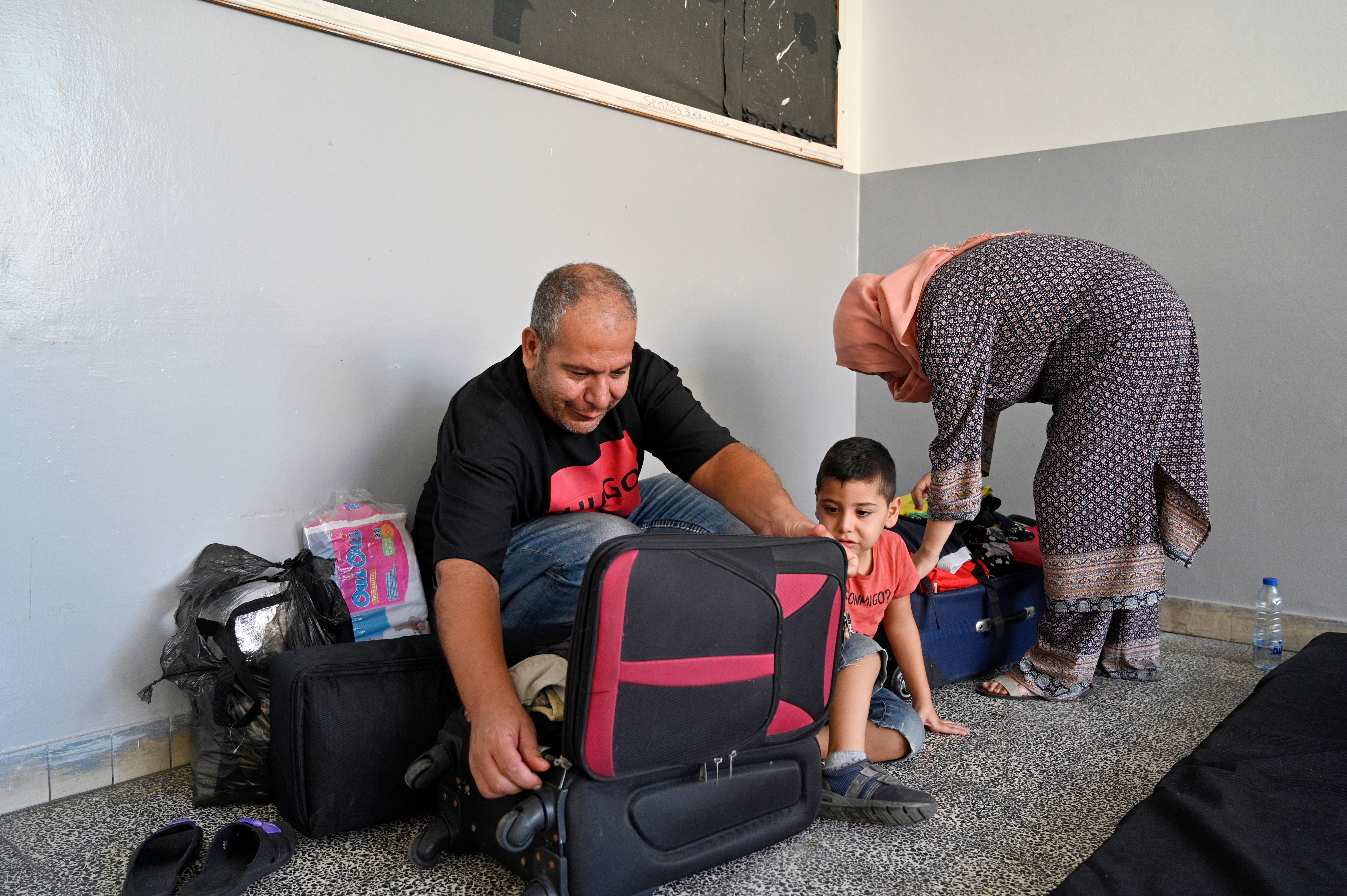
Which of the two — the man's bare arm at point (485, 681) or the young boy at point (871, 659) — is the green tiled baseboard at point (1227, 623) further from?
the man's bare arm at point (485, 681)

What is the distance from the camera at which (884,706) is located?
1856mm

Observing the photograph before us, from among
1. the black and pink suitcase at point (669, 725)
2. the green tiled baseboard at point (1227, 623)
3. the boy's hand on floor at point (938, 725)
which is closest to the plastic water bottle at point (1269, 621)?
the green tiled baseboard at point (1227, 623)

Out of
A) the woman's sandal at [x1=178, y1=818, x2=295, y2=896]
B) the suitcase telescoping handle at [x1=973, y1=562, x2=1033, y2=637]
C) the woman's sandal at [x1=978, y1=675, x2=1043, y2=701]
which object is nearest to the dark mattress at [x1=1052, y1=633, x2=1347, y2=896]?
the woman's sandal at [x1=978, y1=675, x2=1043, y2=701]

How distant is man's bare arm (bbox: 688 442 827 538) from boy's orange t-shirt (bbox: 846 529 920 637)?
0.26 m

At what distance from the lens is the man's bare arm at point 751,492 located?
1635 mm

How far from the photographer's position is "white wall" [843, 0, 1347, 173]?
2.60 meters

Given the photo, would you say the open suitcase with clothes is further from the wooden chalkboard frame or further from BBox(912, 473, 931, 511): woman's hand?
the wooden chalkboard frame

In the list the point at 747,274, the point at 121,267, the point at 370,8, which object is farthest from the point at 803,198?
the point at 121,267

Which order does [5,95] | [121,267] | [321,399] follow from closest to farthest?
[5,95], [121,267], [321,399]

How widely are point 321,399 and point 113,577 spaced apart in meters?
0.52

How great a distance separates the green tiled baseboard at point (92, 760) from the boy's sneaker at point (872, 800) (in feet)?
4.13

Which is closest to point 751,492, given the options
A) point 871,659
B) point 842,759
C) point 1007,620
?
point 871,659

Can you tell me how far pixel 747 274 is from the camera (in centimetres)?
298

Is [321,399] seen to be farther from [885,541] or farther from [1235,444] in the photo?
[1235,444]
